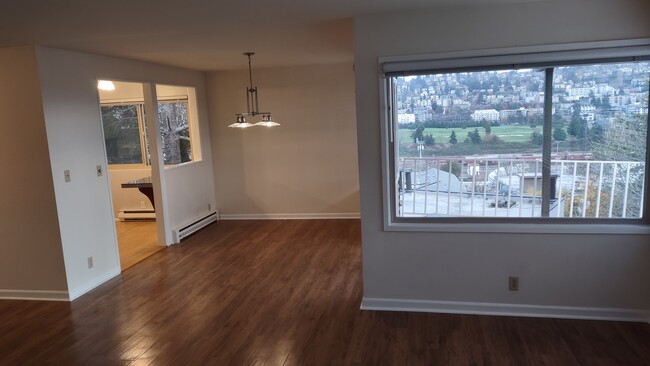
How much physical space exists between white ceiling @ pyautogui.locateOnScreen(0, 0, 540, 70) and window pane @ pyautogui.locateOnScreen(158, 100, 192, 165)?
1.67 metres

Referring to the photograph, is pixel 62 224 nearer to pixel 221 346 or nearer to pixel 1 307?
pixel 1 307

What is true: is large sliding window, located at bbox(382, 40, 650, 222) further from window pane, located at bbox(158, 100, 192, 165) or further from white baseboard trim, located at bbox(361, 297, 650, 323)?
window pane, located at bbox(158, 100, 192, 165)

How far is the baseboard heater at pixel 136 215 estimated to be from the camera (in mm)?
7112

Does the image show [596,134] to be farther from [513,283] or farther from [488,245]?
[513,283]

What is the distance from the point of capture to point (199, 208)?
6.49m

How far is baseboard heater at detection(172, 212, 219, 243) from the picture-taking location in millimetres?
→ 5723

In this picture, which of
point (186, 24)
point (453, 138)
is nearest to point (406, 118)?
point (453, 138)

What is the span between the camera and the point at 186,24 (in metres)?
3.22

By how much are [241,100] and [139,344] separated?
4.17 metres

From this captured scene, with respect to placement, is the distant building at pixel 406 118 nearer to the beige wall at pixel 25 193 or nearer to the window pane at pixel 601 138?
the window pane at pixel 601 138

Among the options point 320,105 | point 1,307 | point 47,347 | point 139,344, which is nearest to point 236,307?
point 139,344

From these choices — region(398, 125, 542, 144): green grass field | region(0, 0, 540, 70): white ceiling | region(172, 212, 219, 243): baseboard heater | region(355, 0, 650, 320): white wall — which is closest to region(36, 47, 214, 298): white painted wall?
region(0, 0, 540, 70): white ceiling

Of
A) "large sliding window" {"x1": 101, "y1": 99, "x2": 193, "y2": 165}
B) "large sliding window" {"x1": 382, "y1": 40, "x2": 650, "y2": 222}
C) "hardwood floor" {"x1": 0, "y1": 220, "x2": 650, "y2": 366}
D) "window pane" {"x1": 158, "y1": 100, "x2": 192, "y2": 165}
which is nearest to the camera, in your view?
"hardwood floor" {"x1": 0, "y1": 220, "x2": 650, "y2": 366}

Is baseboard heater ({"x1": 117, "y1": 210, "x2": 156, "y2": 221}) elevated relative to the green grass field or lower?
lower
